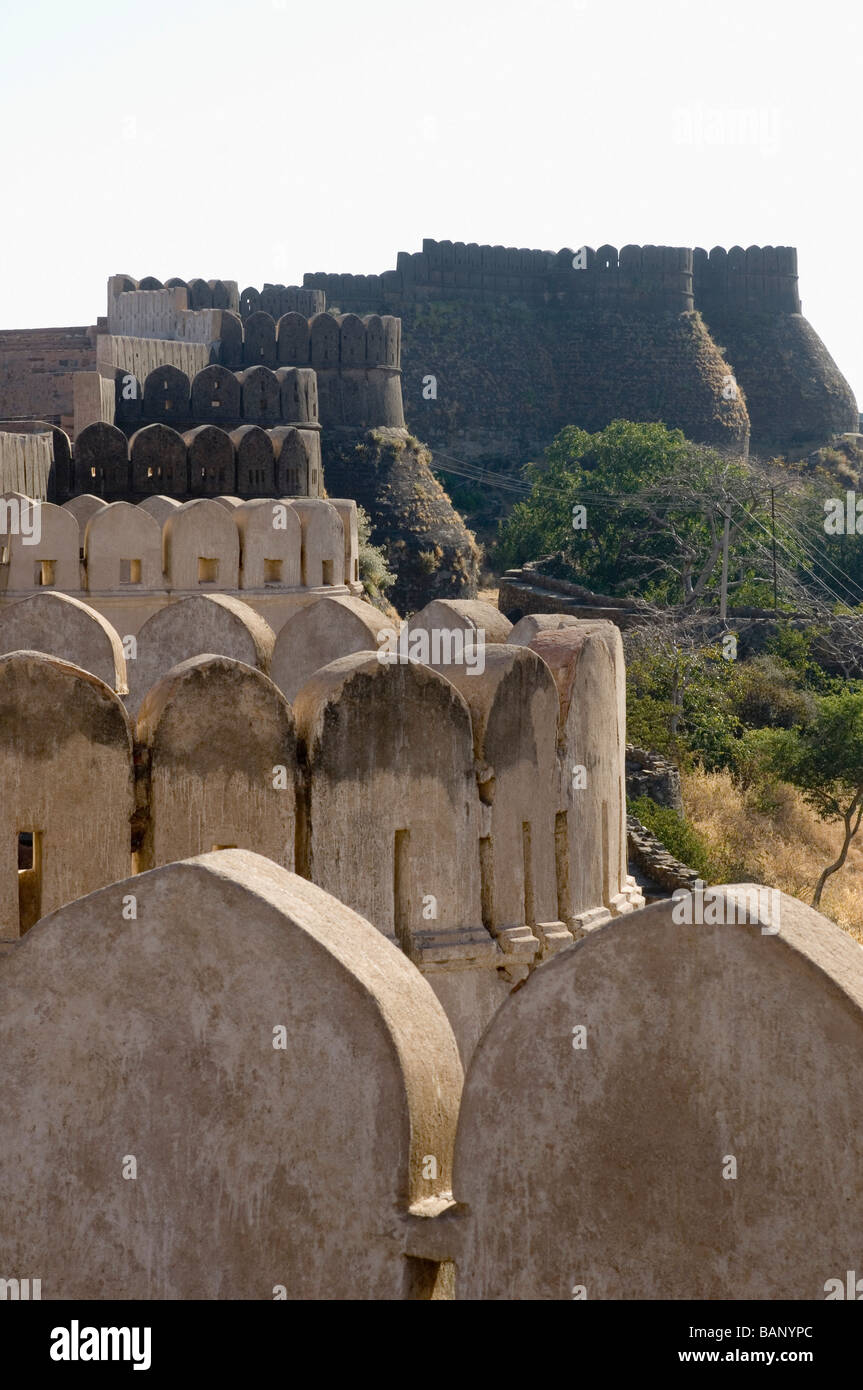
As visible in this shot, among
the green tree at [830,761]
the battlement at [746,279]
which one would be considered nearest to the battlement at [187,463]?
the green tree at [830,761]

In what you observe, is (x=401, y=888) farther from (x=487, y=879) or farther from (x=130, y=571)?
(x=130, y=571)

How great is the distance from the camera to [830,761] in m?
21.1

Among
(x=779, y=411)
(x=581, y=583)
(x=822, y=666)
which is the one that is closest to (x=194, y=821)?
(x=822, y=666)

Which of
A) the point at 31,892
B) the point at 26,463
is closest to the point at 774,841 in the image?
the point at 26,463

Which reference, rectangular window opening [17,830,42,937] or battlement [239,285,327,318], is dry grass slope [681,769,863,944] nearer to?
rectangular window opening [17,830,42,937]

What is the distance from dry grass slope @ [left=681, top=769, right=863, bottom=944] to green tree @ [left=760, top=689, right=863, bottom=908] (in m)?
0.22

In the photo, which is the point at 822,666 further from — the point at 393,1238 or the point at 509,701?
the point at 393,1238

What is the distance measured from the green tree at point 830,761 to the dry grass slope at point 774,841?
222 mm

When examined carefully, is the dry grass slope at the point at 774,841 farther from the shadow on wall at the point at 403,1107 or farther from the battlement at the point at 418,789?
the shadow on wall at the point at 403,1107

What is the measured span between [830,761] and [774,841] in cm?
137

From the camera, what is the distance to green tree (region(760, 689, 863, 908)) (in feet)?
68.9

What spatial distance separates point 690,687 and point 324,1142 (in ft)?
70.3

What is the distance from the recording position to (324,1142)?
2.79m
